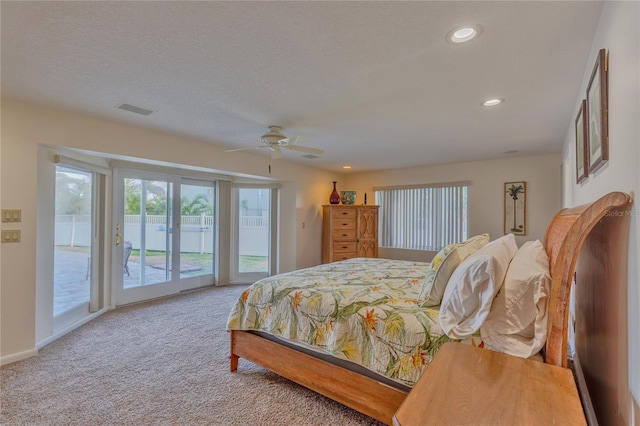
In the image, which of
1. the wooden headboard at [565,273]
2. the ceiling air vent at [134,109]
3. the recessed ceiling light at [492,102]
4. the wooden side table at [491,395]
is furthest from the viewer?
the ceiling air vent at [134,109]

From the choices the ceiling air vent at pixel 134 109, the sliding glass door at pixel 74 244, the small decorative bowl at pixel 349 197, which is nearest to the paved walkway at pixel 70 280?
the sliding glass door at pixel 74 244

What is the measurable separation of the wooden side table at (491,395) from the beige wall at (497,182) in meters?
4.35

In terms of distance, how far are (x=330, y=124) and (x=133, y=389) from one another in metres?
2.91

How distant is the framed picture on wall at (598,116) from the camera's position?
127cm

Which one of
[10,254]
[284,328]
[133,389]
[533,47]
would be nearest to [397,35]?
[533,47]

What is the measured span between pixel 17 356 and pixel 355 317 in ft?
9.95

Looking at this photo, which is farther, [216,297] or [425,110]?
[216,297]

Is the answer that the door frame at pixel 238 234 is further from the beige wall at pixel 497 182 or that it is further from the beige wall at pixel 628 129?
the beige wall at pixel 628 129

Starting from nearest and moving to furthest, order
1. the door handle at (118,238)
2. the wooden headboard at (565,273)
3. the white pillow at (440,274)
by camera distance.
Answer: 1. the wooden headboard at (565,273)
2. the white pillow at (440,274)
3. the door handle at (118,238)

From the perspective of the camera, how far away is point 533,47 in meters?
1.68

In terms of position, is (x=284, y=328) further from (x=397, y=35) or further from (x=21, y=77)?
(x=21, y=77)

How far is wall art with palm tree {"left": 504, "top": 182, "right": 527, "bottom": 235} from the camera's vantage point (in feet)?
15.4

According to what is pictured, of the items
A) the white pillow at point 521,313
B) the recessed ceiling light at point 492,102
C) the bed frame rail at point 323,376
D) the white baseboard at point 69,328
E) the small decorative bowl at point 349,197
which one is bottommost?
the white baseboard at point 69,328

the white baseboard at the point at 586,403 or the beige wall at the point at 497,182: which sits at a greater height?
the beige wall at the point at 497,182
